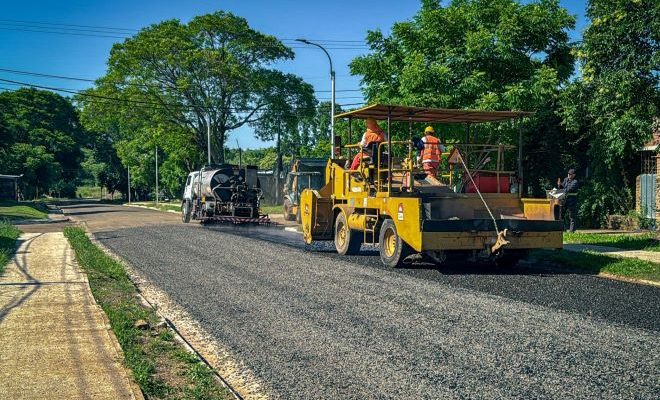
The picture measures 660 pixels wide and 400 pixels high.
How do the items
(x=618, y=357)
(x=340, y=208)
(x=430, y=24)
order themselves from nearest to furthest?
(x=618, y=357) < (x=340, y=208) < (x=430, y=24)

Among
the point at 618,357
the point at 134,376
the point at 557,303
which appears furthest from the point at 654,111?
the point at 134,376

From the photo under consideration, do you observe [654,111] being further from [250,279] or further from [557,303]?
[250,279]

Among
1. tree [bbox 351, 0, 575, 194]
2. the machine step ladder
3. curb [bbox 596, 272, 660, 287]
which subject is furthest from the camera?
tree [bbox 351, 0, 575, 194]

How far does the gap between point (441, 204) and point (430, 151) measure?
137cm

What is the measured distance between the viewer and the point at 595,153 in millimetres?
20375

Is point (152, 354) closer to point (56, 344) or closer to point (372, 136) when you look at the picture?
point (56, 344)

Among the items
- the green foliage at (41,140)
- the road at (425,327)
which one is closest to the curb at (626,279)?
the road at (425,327)

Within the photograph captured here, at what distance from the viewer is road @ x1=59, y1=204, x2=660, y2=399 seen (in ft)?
18.6

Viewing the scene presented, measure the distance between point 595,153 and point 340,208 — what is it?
9358mm

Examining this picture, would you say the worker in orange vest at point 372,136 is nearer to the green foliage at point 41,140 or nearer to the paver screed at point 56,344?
the paver screed at point 56,344

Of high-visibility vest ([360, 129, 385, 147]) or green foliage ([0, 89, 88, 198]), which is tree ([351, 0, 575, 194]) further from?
green foliage ([0, 89, 88, 198])

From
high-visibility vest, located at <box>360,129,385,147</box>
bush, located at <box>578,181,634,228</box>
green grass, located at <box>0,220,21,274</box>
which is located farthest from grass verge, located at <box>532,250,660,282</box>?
green grass, located at <box>0,220,21,274</box>

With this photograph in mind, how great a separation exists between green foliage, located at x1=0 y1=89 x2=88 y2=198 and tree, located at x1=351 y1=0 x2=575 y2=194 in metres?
42.0

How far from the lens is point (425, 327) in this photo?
25.1 ft
